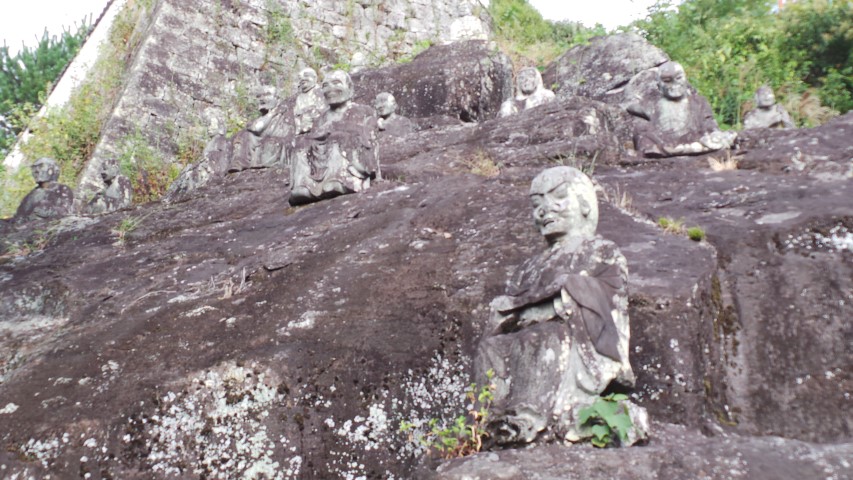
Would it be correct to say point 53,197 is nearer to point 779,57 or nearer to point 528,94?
point 528,94

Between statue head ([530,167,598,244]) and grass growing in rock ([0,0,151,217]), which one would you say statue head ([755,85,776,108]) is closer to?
statue head ([530,167,598,244])

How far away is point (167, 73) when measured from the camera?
2356cm

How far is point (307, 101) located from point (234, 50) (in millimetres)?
9752

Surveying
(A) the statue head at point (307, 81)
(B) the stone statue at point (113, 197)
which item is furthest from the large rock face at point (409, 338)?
(B) the stone statue at point (113, 197)

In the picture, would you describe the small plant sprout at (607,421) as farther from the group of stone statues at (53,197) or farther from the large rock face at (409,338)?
the group of stone statues at (53,197)

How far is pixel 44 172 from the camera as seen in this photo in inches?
638

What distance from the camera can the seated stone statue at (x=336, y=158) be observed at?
38.6 feet

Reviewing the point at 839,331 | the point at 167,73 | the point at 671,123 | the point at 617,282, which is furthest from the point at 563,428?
the point at 167,73

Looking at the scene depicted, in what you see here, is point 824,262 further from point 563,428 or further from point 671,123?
point 671,123

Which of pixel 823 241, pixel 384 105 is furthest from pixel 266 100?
→ pixel 823 241

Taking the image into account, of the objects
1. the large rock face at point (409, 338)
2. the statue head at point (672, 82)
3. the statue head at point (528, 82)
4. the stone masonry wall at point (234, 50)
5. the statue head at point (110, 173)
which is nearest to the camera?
the large rock face at point (409, 338)

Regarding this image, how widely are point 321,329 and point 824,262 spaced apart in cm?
385

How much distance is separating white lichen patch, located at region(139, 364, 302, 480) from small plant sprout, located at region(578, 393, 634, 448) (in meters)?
2.10

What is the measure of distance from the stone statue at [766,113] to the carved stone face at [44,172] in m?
10.9
